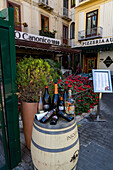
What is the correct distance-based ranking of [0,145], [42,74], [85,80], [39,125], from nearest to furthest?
[39,125] < [0,145] < [42,74] < [85,80]

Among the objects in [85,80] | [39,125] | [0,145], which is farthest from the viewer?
[85,80]

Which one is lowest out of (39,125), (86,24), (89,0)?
(39,125)

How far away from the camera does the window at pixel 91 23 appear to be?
13659 mm

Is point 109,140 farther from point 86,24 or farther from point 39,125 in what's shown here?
point 86,24

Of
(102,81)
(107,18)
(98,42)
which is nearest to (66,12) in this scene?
(107,18)

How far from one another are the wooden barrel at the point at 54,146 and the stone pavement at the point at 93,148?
0.83m

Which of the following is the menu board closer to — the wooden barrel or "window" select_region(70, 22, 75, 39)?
Result: the wooden barrel

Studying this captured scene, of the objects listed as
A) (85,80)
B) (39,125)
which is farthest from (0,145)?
(85,80)

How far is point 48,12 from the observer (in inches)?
512

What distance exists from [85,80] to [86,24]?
37.7 feet

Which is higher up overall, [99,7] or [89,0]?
[89,0]

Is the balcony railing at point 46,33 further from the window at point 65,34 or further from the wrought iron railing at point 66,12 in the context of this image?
the wrought iron railing at point 66,12

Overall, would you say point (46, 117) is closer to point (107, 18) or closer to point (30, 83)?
point (30, 83)

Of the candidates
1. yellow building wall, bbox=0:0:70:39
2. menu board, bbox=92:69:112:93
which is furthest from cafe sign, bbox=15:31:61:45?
menu board, bbox=92:69:112:93
